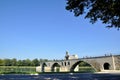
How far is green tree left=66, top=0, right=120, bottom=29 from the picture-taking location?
17.9 metres

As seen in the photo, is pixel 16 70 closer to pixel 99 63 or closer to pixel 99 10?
pixel 99 63

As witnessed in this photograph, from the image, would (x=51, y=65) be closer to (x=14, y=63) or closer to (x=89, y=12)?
(x=14, y=63)

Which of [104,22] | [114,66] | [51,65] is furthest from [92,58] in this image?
[104,22]

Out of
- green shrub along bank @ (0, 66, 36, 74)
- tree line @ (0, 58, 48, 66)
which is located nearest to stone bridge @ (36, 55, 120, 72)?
green shrub along bank @ (0, 66, 36, 74)

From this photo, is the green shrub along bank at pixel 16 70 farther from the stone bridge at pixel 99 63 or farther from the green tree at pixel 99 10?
the green tree at pixel 99 10

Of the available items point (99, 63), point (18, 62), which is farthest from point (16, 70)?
point (18, 62)

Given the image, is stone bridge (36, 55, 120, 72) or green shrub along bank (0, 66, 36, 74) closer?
green shrub along bank (0, 66, 36, 74)

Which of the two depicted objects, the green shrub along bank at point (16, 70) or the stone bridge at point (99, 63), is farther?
the stone bridge at point (99, 63)

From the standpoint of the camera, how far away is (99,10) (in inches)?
782

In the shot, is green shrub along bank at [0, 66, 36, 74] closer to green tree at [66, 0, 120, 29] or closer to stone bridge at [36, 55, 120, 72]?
stone bridge at [36, 55, 120, 72]

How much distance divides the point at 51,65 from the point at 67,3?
298 ft

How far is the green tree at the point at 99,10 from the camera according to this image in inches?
706

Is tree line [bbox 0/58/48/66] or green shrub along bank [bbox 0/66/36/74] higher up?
tree line [bbox 0/58/48/66]

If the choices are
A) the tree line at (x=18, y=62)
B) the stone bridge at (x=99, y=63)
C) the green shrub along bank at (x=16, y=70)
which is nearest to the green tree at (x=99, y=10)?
the green shrub along bank at (x=16, y=70)
